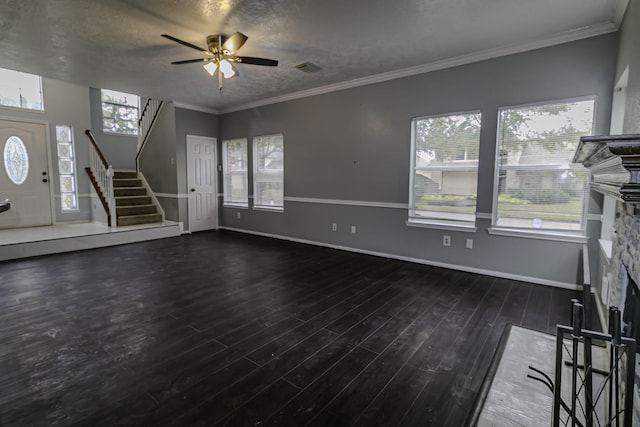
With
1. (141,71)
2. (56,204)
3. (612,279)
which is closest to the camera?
(612,279)

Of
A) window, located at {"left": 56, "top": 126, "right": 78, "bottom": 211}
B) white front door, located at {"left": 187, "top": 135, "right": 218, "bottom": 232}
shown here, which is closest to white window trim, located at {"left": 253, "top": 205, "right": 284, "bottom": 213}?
white front door, located at {"left": 187, "top": 135, "right": 218, "bottom": 232}

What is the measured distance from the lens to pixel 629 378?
1062 mm

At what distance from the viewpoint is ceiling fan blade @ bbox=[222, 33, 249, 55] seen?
10.1 ft

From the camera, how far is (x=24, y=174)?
20.8ft

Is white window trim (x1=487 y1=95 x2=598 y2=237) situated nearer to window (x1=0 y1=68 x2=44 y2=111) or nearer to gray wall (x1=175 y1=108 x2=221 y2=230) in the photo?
gray wall (x1=175 y1=108 x2=221 y2=230)

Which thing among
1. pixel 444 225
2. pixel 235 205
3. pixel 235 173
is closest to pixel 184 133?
pixel 235 173

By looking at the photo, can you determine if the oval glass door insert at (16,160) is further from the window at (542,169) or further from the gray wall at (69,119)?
the window at (542,169)

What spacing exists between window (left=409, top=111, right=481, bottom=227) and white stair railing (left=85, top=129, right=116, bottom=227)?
571 centimetres

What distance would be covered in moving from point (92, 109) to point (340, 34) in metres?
6.93

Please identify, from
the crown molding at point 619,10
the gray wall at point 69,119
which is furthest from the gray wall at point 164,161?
the crown molding at point 619,10

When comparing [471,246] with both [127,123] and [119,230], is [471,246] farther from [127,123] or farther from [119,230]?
[127,123]

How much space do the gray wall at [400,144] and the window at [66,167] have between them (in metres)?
3.58

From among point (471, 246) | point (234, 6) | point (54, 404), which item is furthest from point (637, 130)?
point (54, 404)

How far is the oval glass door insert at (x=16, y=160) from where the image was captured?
613 cm
